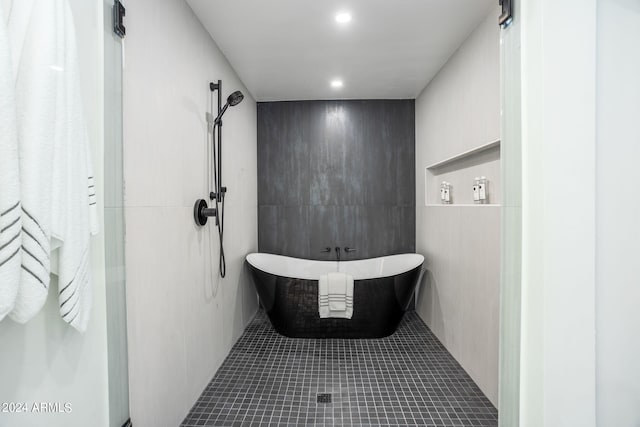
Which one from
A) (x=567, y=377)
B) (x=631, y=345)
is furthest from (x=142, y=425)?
(x=631, y=345)

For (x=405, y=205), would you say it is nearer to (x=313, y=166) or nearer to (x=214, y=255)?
(x=313, y=166)

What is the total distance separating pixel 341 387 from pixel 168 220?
1.50 meters

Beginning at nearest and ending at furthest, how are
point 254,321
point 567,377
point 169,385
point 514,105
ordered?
1. point 567,377
2. point 514,105
3. point 169,385
4. point 254,321

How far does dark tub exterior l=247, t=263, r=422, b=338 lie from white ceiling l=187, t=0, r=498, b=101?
5.93 ft

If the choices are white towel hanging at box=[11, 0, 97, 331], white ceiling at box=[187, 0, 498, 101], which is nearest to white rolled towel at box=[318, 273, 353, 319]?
white ceiling at box=[187, 0, 498, 101]

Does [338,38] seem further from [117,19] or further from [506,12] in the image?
[117,19]

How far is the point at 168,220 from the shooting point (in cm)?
172

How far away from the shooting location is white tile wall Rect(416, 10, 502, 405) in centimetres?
206

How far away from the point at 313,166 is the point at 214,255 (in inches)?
73.4

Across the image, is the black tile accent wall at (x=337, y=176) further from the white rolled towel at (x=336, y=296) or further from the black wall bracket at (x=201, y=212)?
the black wall bracket at (x=201, y=212)

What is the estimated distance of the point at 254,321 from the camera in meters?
3.40

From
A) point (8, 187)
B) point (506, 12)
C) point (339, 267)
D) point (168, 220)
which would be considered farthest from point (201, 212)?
point (339, 267)

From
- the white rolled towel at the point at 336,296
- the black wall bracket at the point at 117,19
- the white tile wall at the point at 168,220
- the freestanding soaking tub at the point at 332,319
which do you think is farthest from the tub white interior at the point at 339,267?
the black wall bracket at the point at 117,19

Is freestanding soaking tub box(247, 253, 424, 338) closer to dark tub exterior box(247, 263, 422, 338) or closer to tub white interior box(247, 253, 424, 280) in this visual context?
dark tub exterior box(247, 263, 422, 338)
